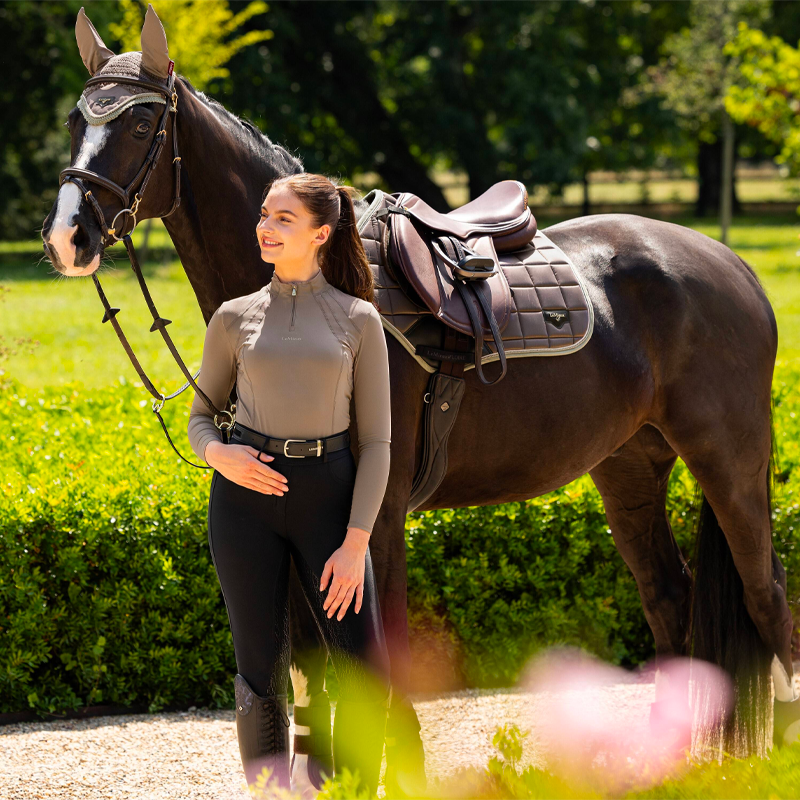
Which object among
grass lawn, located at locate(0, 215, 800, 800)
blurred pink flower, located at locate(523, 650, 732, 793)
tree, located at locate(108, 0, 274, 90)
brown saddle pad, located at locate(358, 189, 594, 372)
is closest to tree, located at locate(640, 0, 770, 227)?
grass lawn, located at locate(0, 215, 800, 800)

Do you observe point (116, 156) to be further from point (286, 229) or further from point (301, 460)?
point (301, 460)

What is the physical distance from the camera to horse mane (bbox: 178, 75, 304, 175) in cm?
271

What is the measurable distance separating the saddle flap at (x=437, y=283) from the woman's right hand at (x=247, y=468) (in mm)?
777

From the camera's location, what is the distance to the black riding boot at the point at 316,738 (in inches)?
103

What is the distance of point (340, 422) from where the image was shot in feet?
7.25

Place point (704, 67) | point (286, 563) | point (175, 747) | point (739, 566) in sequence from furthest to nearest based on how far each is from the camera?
1. point (704, 67)
2. point (175, 747)
3. point (739, 566)
4. point (286, 563)

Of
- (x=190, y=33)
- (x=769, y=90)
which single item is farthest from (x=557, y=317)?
(x=190, y=33)

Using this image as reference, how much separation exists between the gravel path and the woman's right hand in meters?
1.37

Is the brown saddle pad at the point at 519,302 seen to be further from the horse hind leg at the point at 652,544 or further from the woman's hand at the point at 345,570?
the horse hind leg at the point at 652,544

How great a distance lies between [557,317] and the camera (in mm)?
2979

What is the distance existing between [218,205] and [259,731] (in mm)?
1425

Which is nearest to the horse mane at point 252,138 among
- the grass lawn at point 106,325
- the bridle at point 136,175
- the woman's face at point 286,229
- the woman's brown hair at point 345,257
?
the bridle at point 136,175

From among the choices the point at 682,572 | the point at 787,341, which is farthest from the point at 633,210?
the point at 682,572

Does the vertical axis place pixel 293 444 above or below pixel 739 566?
above
